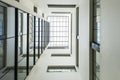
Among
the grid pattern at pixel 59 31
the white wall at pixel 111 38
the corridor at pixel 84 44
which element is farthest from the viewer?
the grid pattern at pixel 59 31

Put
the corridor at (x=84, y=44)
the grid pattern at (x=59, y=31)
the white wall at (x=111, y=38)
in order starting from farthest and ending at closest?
the grid pattern at (x=59, y=31), the corridor at (x=84, y=44), the white wall at (x=111, y=38)

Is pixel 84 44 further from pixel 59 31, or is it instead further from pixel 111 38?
pixel 59 31

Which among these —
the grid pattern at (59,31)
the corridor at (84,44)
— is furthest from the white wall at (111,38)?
the grid pattern at (59,31)

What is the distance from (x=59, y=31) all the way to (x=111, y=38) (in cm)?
2719

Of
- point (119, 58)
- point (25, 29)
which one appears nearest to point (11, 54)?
point (25, 29)

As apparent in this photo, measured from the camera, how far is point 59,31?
31.1 meters

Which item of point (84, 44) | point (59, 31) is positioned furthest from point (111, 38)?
point (59, 31)

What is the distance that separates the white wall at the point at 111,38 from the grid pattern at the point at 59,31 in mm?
25564

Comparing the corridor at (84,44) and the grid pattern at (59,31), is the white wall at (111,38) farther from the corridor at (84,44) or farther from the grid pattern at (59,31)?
the grid pattern at (59,31)

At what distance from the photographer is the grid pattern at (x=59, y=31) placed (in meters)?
30.2

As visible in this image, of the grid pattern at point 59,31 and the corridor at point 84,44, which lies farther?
the grid pattern at point 59,31

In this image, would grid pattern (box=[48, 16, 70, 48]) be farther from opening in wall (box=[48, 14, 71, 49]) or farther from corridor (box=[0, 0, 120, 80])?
corridor (box=[0, 0, 120, 80])

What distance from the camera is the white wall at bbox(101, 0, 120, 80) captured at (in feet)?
11.6

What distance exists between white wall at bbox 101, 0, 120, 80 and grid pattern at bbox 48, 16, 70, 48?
25.6 m
